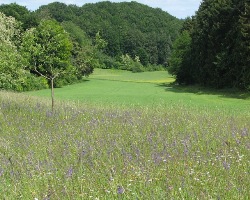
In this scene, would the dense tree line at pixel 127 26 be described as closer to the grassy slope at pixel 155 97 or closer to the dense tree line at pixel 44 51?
the dense tree line at pixel 44 51

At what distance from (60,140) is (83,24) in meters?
120

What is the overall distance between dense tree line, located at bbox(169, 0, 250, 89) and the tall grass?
102 feet

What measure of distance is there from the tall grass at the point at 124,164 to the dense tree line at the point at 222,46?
31.0 m

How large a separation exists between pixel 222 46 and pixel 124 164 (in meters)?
39.2

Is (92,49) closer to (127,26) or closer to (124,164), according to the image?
(124,164)

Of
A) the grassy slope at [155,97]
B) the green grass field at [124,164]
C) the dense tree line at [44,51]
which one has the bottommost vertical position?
the grassy slope at [155,97]

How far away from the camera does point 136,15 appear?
521 ft

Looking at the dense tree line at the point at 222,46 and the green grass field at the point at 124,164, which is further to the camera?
the dense tree line at the point at 222,46

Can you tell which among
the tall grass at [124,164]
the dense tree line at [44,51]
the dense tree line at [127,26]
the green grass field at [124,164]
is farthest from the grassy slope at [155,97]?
the dense tree line at [127,26]

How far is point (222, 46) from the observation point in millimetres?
42156

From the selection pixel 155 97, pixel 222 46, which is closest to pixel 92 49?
pixel 222 46

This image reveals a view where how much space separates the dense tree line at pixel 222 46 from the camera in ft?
124

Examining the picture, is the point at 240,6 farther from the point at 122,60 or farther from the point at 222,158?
the point at 122,60

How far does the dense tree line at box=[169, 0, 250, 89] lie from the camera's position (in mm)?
37688
